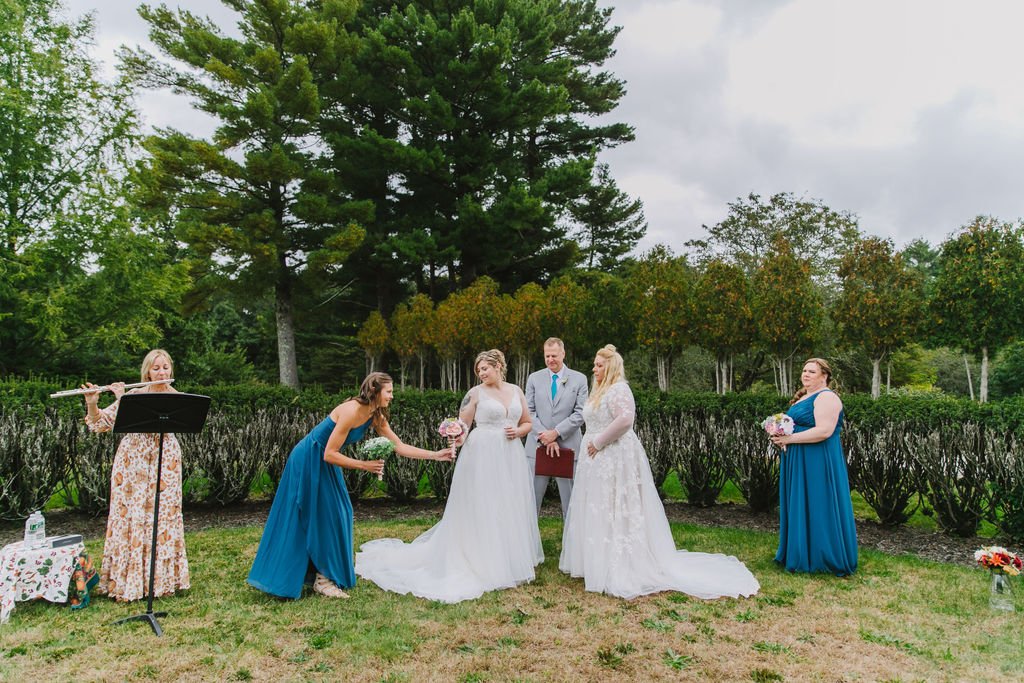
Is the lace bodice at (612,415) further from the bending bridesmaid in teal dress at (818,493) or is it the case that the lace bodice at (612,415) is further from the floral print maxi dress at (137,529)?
the floral print maxi dress at (137,529)

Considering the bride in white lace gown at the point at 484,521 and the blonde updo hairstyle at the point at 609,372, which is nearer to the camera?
the bride in white lace gown at the point at 484,521

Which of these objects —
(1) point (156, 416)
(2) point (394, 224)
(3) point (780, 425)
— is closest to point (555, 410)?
(3) point (780, 425)

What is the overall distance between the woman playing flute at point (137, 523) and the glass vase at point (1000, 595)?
6660mm

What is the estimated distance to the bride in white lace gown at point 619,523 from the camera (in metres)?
5.40

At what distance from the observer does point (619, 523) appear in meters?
5.58

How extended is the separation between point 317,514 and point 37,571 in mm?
2164

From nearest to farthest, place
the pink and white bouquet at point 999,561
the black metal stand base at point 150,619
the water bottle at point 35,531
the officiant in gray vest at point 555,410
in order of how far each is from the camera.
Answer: the black metal stand base at point 150,619 → the pink and white bouquet at point 999,561 → the water bottle at point 35,531 → the officiant in gray vest at point 555,410

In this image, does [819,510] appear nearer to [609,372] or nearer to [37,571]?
[609,372]

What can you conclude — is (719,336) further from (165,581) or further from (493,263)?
(165,581)

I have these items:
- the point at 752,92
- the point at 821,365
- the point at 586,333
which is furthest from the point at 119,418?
the point at 752,92

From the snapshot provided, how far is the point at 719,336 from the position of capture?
18281 mm

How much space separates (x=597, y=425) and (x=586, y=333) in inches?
556

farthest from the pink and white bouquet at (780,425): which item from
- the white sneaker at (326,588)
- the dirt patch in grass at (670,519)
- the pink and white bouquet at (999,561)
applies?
the white sneaker at (326,588)

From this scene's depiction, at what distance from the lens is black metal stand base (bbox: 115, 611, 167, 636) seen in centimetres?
441
